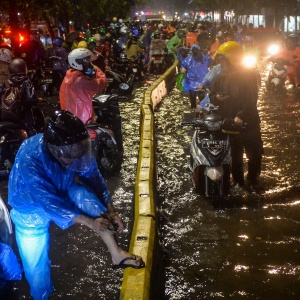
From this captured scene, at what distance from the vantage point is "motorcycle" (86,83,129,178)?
7.99m

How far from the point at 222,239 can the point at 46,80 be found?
11.9 metres

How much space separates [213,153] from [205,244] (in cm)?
147

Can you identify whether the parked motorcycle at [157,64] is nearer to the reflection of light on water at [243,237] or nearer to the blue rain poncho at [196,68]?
the blue rain poncho at [196,68]

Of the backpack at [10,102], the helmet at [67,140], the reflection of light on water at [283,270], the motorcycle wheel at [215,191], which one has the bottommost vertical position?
Result: the reflection of light on water at [283,270]

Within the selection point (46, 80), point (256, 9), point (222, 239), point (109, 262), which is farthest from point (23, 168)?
point (256, 9)

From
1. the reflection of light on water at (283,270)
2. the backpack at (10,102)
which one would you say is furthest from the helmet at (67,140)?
the backpack at (10,102)

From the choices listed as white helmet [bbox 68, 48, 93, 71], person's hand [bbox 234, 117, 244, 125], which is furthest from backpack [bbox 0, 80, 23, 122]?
→ person's hand [bbox 234, 117, 244, 125]

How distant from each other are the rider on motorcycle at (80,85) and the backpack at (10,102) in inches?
27.0

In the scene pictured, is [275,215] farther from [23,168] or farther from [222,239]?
[23,168]

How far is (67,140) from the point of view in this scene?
379cm

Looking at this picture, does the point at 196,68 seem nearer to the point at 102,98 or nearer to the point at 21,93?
the point at 102,98

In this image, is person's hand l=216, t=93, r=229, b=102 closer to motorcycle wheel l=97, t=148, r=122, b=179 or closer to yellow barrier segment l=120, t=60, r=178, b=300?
yellow barrier segment l=120, t=60, r=178, b=300

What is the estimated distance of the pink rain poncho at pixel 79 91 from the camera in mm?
7559

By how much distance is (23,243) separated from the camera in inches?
164
